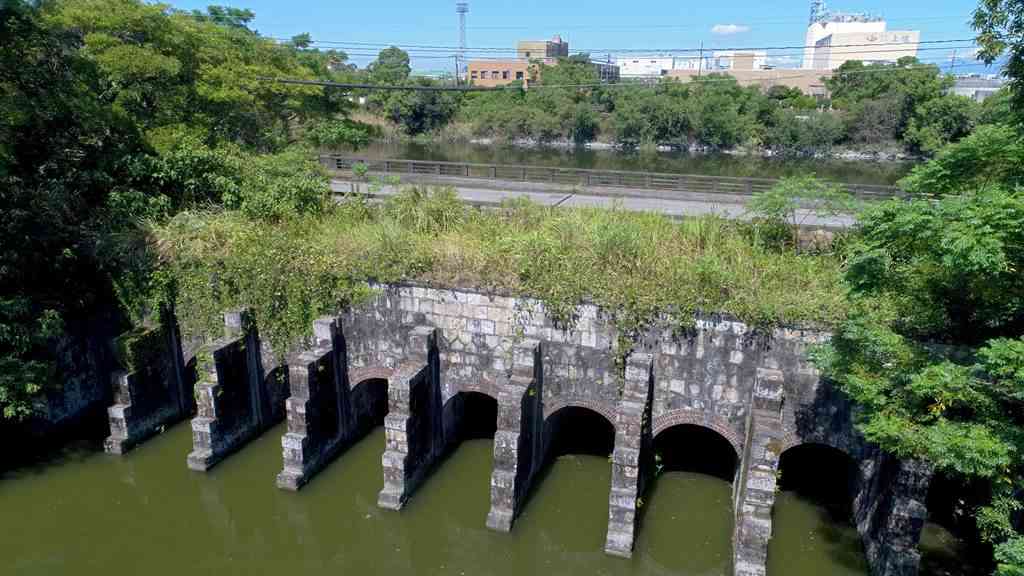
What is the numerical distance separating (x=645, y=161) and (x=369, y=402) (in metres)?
45.0

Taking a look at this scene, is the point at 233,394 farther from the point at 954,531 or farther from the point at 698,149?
the point at 698,149

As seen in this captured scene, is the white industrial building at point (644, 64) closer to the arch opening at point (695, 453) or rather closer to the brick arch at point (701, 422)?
the arch opening at point (695, 453)

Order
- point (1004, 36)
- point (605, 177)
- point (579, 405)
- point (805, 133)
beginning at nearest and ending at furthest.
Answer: point (1004, 36) → point (579, 405) → point (605, 177) → point (805, 133)

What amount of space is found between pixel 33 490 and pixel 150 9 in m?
10.9

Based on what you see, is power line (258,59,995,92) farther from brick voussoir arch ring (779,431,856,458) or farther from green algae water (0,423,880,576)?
brick voussoir arch ring (779,431,856,458)

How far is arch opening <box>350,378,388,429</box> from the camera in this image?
1341 centimetres

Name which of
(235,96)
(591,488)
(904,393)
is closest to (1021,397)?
(904,393)

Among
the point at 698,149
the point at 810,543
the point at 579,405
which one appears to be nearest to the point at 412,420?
the point at 579,405

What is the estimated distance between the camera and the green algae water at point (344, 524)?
10.1m

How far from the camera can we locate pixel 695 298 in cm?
1062

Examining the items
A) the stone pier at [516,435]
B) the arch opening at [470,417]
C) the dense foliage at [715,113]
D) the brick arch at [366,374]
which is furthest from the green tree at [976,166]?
the dense foliage at [715,113]

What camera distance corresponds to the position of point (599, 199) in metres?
19.0

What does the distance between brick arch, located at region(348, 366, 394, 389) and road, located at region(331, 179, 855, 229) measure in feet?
16.7

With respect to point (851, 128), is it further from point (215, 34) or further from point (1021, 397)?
point (1021, 397)
